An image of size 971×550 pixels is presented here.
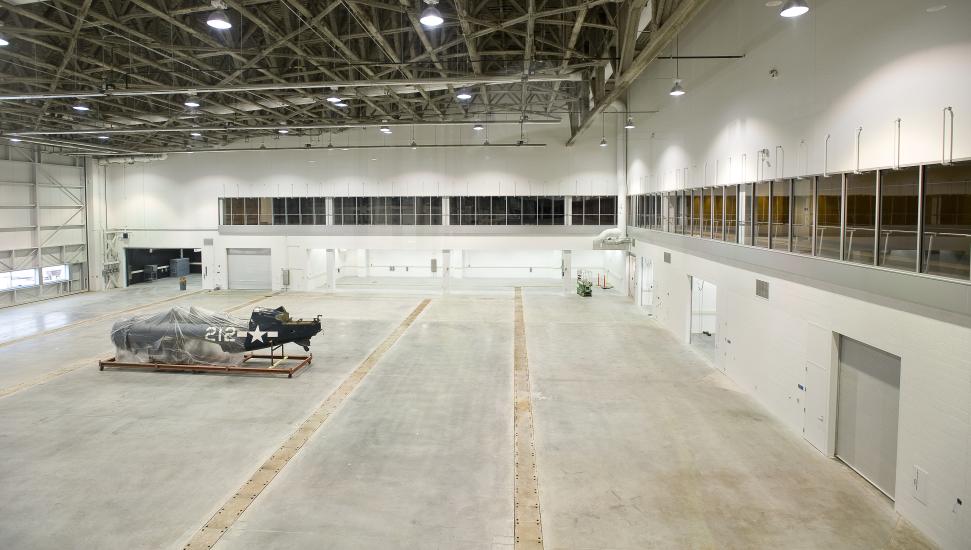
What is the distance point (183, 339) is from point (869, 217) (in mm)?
15583

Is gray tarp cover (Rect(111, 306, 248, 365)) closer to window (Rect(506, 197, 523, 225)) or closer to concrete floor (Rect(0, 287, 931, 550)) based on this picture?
concrete floor (Rect(0, 287, 931, 550))

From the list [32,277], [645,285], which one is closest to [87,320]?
[32,277]

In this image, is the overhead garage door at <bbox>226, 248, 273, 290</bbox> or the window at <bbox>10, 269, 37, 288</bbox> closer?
the window at <bbox>10, 269, 37, 288</bbox>

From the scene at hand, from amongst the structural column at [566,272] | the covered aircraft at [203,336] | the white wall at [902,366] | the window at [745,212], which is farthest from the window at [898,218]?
the structural column at [566,272]

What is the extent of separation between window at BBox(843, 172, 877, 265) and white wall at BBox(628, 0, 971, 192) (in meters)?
0.29

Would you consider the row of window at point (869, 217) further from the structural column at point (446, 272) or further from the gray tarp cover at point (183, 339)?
the structural column at point (446, 272)

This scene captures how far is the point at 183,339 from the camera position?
14750 mm

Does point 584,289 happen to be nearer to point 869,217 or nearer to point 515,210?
point 515,210

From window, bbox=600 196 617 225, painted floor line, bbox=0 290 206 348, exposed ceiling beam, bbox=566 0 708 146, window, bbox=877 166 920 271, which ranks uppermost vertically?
exposed ceiling beam, bbox=566 0 708 146

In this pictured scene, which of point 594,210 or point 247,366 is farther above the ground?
point 594,210

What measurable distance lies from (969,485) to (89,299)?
33781 millimetres

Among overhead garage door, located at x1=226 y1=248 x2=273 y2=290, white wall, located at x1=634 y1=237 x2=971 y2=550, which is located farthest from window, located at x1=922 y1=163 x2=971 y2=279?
overhead garage door, located at x1=226 y1=248 x2=273 y2=290

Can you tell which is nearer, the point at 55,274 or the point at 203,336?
the point at 203,336

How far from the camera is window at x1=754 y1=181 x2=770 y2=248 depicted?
1243cm
